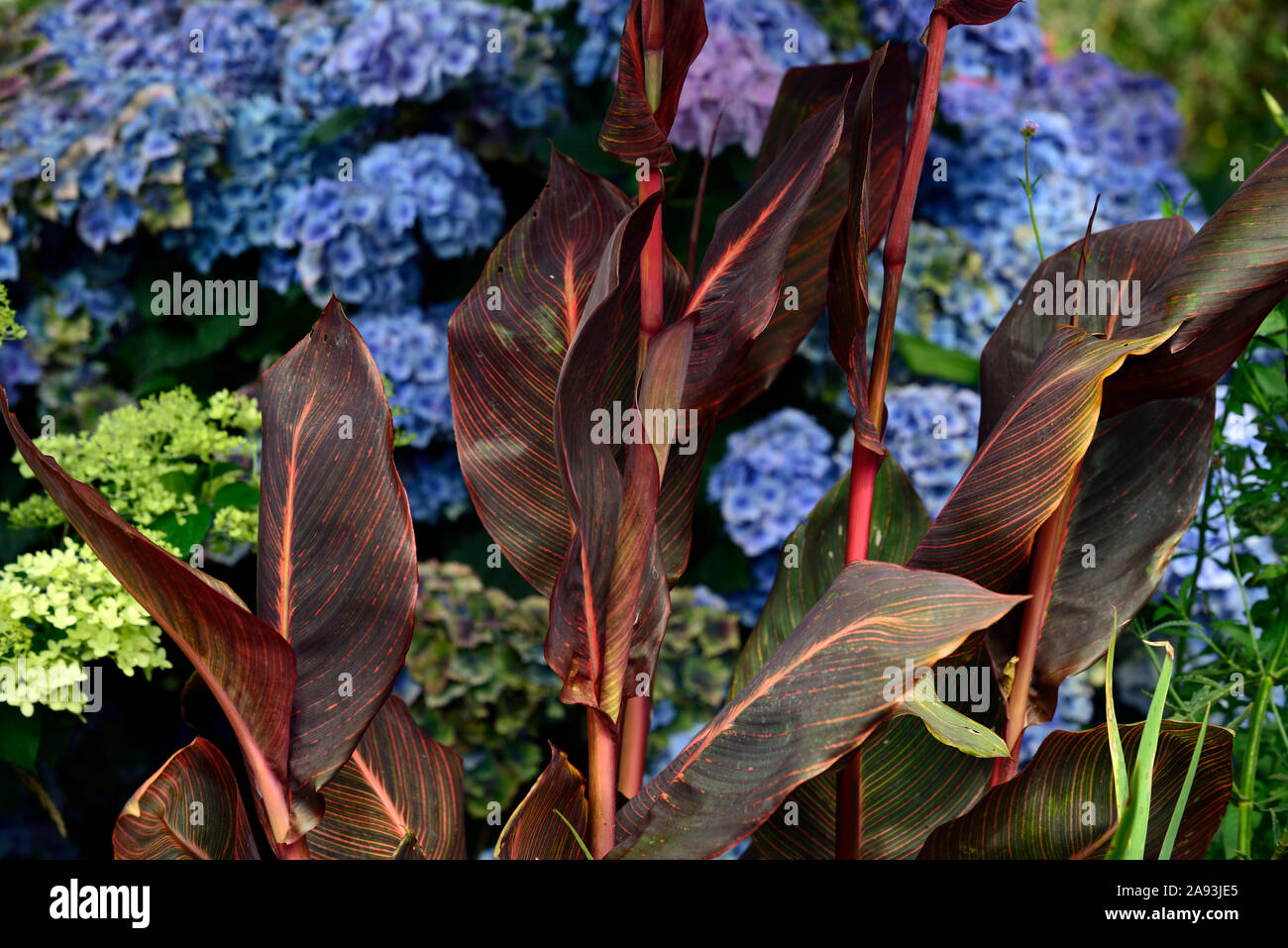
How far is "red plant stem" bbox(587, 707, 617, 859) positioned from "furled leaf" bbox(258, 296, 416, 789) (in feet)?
0.57

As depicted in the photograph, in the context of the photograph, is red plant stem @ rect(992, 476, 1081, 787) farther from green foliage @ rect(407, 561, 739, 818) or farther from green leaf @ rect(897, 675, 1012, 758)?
green foliage @ rect(407, 561, 739, 818)

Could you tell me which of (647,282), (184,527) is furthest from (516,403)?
(184,527)

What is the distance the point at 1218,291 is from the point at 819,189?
0.41 meters

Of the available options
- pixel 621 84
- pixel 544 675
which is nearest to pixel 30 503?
pixel 544 675

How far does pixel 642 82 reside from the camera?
Result: 0.83m

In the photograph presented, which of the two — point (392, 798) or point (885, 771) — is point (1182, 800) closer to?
point (885, 771)

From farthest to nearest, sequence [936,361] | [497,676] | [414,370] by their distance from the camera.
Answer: [936,361] → [414,370] → [497,676]

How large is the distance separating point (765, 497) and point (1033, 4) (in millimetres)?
1279

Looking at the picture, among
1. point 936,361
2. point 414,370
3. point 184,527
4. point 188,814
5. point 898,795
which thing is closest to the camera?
point 188,814

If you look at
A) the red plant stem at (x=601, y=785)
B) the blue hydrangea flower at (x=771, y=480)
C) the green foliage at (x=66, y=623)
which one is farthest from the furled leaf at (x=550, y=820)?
the blue hydrangea flower at (x=771, y=480)

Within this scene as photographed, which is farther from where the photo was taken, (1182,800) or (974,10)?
(974,10)

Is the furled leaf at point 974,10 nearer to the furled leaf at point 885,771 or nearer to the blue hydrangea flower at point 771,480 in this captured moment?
the furled leaf at point 885,771

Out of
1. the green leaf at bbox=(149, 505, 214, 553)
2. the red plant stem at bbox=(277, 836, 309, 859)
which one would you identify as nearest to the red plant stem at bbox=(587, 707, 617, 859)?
the red plant stem at bbox=(277, 836, 309, 859)

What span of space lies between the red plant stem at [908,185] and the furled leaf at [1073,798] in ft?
1.09
